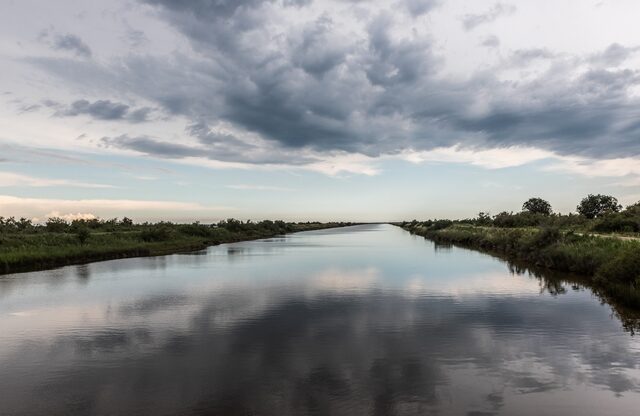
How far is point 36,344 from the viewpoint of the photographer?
51.8ft

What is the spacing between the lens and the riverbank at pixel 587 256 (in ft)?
73.2

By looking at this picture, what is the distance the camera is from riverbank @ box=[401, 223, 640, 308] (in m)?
22.3

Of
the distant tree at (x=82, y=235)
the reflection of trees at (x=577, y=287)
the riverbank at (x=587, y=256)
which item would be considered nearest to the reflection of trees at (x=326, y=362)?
the reflection of trees at (x=577, y=287)

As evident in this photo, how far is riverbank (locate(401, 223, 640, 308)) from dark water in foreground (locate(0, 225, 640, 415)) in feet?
4.67

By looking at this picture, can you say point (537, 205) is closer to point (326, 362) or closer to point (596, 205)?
point (596, 205)

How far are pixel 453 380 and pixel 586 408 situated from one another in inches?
121

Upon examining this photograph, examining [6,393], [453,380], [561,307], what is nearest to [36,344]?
[6,393]

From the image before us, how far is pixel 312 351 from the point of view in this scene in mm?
14875

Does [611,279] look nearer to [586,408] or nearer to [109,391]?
[586,408]

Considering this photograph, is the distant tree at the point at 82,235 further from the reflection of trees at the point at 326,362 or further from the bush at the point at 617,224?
the bush at the point at 617,224

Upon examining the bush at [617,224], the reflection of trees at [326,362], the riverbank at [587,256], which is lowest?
the reflection of trees at [326,362]

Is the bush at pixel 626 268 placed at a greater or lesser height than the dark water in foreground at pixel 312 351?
greater

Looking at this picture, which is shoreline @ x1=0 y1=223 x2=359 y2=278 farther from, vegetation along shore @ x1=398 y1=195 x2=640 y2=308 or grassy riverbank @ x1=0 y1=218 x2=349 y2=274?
vegetation along shore @ x1=398 y1=195 x2=640 y2=308

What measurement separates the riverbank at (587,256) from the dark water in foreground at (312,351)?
142cm
